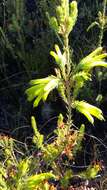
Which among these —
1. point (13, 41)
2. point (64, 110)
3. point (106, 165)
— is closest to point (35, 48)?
point (13, 41)

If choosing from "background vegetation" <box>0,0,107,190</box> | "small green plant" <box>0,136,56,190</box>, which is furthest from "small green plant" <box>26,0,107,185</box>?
"background vegetation" <box>0,0,107,190</box>

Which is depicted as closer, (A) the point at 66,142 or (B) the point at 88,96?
(A) the point at 66,142

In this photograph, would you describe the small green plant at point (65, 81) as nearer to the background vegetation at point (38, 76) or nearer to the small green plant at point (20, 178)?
the small green plant at point (20, 178)

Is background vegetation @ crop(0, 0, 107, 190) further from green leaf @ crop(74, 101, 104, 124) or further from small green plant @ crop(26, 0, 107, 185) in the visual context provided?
green leaf @ crop(74, 101, 104, 124)

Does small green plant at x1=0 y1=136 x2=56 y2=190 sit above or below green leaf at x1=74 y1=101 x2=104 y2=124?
below

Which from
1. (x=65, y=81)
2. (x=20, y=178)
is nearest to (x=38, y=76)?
(x=65, y=81)

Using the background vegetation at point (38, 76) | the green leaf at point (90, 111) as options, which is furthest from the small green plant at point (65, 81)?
the background vegetation at point (38, 76)

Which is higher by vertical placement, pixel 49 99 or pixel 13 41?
pixel 13 41

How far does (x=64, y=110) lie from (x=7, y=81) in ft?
1.45

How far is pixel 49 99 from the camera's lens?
7.99 ft

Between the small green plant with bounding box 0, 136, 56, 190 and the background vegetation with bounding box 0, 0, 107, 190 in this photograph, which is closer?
the small green plant with bounding box 0, 136, 56, 190

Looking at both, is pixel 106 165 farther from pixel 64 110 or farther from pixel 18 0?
pixel 18 0

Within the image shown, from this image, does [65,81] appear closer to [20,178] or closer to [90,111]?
[90,111]

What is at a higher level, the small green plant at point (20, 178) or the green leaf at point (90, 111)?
the green leaf at point (90, 111)
